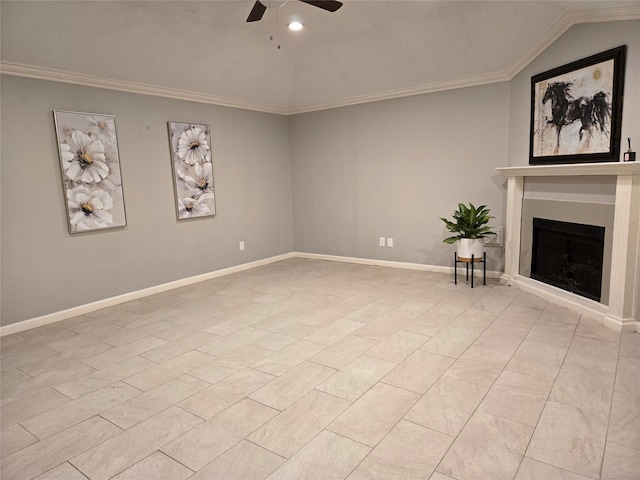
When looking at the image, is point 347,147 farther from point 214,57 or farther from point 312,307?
point 312,307

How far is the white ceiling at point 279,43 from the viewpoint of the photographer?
→ 3.37 m

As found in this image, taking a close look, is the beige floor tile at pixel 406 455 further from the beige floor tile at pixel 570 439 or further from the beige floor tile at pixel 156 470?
the beige floor tile at pixel 156 470

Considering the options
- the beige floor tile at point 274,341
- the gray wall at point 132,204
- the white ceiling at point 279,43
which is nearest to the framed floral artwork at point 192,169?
the gray wall at point 132,204

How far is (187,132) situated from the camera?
5.01 meters

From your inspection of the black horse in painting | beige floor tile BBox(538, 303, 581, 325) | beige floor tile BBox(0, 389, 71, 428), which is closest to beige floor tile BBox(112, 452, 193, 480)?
beige floor tile BBox(0, 389, 71, 428)

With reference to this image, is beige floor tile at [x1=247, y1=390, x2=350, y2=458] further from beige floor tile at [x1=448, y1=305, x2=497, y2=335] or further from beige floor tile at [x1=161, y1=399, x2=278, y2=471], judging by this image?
beige floor tile at [x1=448, y1=305, x2=497, y2=335]

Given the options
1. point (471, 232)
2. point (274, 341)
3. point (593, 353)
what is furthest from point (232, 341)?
point (471, 232)

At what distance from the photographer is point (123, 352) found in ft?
10.5

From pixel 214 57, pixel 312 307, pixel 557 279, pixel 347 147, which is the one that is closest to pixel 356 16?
pixel 214 57

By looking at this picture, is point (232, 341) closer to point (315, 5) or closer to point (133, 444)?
point (133, 444)

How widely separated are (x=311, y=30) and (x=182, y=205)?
8.30ft

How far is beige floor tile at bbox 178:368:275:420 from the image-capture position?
2.37 meters

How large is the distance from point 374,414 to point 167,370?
1.52m

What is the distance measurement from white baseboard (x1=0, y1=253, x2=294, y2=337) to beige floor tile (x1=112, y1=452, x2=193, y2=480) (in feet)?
8.64
